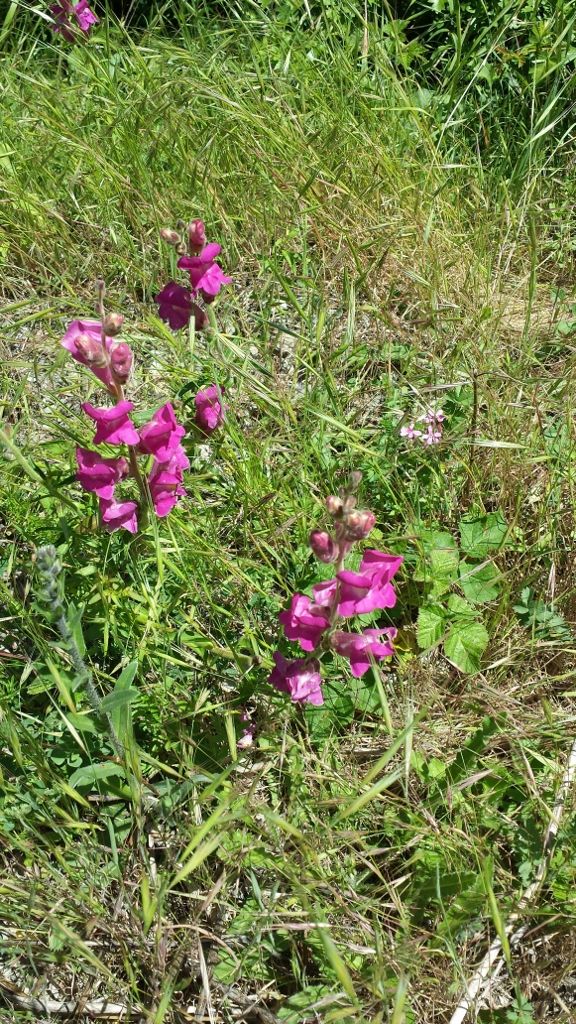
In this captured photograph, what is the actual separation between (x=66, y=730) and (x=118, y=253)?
5.22ft

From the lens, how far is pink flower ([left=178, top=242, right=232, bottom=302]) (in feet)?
6.59

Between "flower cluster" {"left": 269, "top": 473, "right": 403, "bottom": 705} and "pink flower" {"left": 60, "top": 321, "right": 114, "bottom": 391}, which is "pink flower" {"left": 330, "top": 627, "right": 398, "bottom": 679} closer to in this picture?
"flower cluster" {"left": 269, "top": 473, "right": 403, "bottom": 705}

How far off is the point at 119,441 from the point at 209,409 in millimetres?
Result: 396

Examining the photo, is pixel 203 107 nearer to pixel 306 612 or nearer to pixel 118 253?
pixel 118 253

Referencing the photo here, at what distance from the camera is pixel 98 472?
166 cm

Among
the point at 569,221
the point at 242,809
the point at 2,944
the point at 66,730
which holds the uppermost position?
the point at 569,221

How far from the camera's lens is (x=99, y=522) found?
1811mm

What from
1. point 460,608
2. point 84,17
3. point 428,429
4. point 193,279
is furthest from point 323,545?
point 84,17

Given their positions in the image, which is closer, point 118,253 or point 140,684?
point 140,684

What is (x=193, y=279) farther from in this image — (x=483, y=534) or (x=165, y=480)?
(x=483, y=534)

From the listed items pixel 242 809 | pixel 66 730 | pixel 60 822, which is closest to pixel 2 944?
pixel 60 822

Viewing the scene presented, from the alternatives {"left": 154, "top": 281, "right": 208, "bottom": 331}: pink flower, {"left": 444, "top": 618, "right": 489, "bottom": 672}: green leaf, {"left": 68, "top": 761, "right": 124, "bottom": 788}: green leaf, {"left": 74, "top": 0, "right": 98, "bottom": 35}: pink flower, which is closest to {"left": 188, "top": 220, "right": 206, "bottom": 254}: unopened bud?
{"left": 154, "top": 281, "right": 208, "bottom": 331}: pink flower

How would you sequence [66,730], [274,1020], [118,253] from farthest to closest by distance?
1. [118,253]
2. [66,730]
3. [274,1020]

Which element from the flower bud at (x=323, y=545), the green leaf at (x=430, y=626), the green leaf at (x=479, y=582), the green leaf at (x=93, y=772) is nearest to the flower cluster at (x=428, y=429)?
the green leaf at (x=479, y=582)
